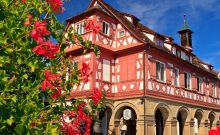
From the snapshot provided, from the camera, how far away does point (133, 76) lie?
18406mm

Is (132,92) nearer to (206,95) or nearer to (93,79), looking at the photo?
(93,79)

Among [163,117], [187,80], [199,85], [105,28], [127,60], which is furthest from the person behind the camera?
[199,85]

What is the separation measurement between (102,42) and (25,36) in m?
15.1

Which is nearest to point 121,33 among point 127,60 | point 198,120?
point 127,60

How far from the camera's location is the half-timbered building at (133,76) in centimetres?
1784

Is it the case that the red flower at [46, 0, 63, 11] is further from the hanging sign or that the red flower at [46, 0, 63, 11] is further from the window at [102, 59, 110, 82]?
the hanging sign

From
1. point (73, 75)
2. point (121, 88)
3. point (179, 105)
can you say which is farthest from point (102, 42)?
point (73, 75)

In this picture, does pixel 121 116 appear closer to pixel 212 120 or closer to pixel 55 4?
pixel 212 120

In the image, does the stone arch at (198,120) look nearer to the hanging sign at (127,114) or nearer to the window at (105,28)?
the hanging sign at (127,114)

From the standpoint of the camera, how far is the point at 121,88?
1869 centimetres

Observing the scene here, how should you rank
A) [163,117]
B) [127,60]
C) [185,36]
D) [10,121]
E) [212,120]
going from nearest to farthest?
[10,121] < [127,60] < [163,117] < [212,120] < [185,36]

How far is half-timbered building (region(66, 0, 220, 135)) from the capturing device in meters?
17.8

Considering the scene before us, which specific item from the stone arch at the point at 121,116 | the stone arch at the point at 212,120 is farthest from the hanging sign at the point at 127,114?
the stone arch at the point at 212,120

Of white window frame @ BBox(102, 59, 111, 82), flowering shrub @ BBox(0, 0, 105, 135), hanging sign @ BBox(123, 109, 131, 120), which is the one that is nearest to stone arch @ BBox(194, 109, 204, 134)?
hanging sign @ BBox(123, 109, 131, 120)
